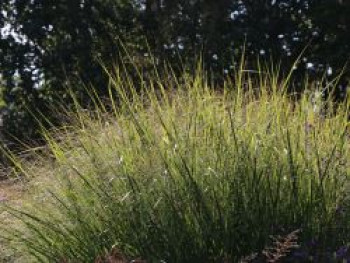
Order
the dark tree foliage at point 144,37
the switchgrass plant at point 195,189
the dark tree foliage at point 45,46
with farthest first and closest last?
the dark tree foliage at point 45,46 < the dark tree foliage at point 144,37 < the switchgrass plant at point 195,189

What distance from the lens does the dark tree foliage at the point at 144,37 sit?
8.69m

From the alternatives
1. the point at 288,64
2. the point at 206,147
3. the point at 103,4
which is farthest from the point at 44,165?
the point at 103,4

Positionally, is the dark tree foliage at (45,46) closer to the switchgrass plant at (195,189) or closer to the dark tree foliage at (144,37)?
the dark tree foliage at (144,37)

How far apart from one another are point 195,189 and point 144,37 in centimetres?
546

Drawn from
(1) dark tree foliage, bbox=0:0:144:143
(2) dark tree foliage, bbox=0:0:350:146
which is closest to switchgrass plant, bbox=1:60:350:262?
(2) dark tree foliage, bbox=0:0:350:146

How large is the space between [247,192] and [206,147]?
32 centimetres

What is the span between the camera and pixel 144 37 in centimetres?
855

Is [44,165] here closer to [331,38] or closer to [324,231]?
[324,231]

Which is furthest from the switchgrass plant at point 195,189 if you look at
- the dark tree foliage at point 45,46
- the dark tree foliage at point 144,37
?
the dark tree foliage at point 45,46

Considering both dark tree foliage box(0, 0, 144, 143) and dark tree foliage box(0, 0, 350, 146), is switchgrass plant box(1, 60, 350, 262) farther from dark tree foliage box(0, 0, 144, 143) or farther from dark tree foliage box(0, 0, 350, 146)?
dark tree foliage box(0, 0, 144, 143)

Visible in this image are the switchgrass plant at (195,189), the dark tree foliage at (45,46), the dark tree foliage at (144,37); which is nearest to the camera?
the switchgrass plant at (195,189)

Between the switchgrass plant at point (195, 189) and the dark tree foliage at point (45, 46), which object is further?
the dark tree foliage at point (45, 46)

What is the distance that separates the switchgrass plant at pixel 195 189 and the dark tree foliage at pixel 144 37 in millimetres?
4766

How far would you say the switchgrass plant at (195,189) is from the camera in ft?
10.8
